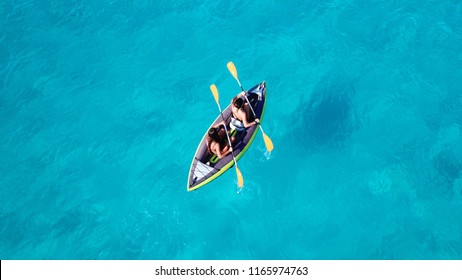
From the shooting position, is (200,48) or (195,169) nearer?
(195,169)

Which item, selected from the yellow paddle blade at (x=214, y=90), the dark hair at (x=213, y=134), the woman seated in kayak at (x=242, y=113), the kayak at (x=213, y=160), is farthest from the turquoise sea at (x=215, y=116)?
the dark hair at (x=213, y=134)

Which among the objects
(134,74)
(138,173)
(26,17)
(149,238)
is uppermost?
(26,17)

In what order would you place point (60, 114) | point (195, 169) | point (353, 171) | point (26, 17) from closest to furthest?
point (195, 169)
point (353, 171)
point (60, 114)
point (26, 17)

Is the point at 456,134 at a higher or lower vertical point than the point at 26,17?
lower

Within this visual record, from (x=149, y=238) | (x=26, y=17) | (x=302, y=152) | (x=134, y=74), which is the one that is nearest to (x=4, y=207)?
(x=149, y=238)

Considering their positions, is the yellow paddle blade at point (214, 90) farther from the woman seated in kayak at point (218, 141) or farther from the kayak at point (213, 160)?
the woman seated in kayak at point (218, 141)

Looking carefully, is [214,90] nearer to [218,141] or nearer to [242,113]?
[242,113]

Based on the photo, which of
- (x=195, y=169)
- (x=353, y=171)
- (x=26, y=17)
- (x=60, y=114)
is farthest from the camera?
(x=26, y=17)

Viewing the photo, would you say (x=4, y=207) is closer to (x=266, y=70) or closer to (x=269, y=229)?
(x=269, y=229)
